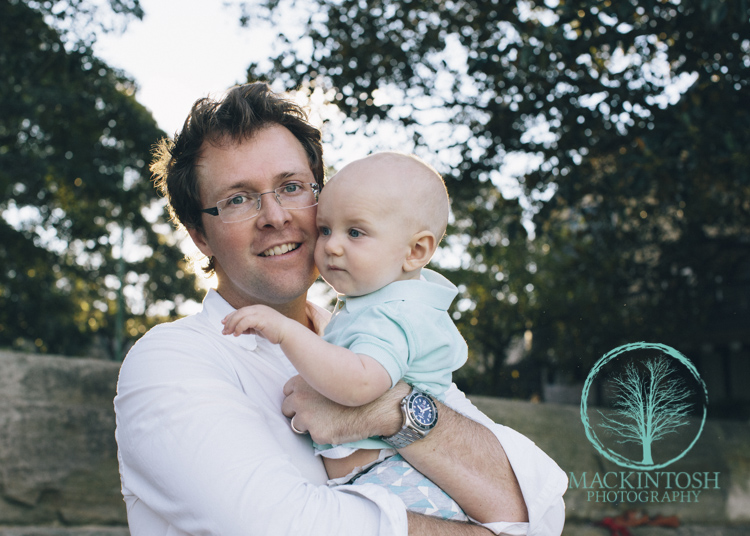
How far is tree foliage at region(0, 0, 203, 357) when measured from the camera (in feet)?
16.6

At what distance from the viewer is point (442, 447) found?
5.21ft

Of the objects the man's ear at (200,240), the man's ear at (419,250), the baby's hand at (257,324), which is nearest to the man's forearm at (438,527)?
the baby's hand at (257,324)

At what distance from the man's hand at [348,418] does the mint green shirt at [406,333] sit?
52 mm

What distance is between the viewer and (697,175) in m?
5.27

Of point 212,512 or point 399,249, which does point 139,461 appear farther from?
point 399,249

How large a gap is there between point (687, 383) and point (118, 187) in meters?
9.70

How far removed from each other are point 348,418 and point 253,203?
31.9 inches

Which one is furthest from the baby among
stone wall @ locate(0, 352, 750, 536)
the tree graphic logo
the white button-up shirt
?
stone wall @ locate(0, 352, 750, 536)

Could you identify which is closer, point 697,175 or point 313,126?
point 313,126

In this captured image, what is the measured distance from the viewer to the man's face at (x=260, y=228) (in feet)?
6.53

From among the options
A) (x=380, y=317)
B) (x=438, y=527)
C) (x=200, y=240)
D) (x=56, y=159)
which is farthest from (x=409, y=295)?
(x=56, y=159)

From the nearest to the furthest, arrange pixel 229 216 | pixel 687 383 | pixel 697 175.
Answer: pixel 229 216 → pixel 687 383 → pixel 697 175

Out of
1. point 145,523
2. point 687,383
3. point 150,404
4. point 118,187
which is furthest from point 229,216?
point 118,187

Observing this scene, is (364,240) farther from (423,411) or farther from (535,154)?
(535,154)
